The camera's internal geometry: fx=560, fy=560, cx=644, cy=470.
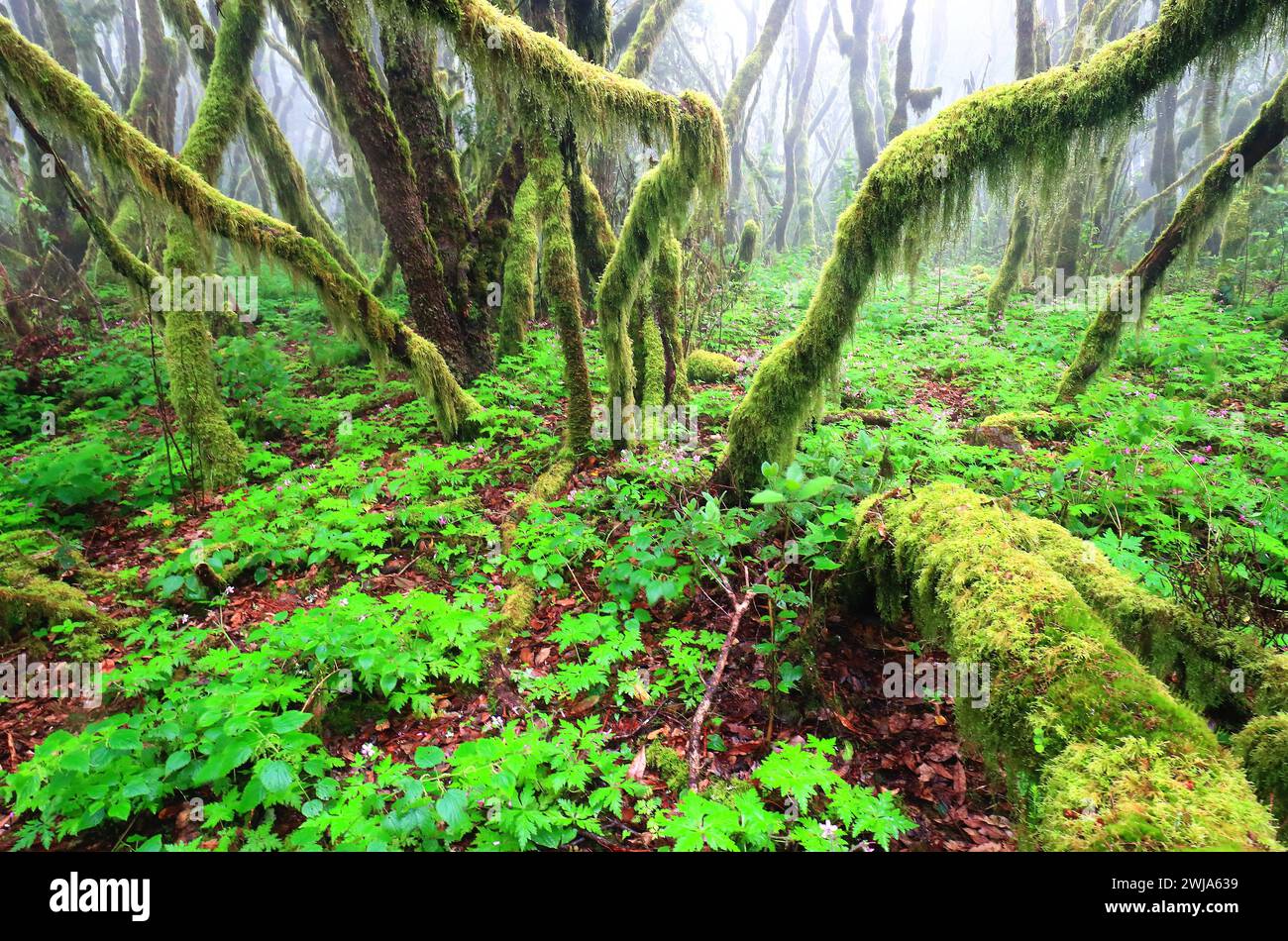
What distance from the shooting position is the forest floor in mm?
2668

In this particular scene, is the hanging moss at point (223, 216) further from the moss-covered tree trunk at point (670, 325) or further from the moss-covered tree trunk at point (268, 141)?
the moss-covered tree trunk at point (268, 141)

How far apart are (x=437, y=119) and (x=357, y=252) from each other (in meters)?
13.9

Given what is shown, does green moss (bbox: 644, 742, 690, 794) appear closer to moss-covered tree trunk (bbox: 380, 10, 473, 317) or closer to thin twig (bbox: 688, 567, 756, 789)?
thin twig (bbox: 688, 567, 756, 789)

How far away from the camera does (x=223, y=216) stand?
19.9 ft

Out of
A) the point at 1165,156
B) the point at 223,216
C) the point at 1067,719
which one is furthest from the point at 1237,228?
the point at 223,216

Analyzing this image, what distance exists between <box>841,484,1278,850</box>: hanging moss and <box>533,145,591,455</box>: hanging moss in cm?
402

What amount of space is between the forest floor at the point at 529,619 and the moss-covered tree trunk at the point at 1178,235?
1.88 feet

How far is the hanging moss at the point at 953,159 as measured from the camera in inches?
140

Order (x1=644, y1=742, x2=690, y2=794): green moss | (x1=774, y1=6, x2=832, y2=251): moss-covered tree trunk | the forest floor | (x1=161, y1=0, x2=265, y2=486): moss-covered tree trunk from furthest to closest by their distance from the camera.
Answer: (x1=774, y1=6, x2=832, y2=251): moss-covered tree trunk
(x1=161, y1=0, x2=265, y2=486): moss-covered tree trunk
(x1=644, y1=742, x2=690, y2=794): green moss
the forest floor

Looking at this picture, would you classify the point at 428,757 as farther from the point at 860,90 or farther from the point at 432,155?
the point at 860,90

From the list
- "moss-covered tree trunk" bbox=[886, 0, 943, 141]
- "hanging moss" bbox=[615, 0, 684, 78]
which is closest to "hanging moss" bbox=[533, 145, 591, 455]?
"hanging moss" bbox=[615, 0, 684, 78]

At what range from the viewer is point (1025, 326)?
455 inches

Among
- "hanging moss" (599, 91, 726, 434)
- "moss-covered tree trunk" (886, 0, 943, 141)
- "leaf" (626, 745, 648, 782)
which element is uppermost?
"moss-covered tree trunk" (886, 0, 943, 141)

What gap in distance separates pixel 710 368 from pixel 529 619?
5942 mm
